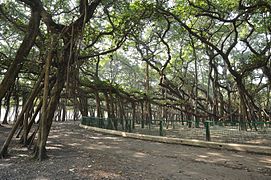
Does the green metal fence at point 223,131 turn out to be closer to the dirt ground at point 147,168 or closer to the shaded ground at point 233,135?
the shaded ground at point 233,135

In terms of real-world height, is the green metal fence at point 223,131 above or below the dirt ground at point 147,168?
above

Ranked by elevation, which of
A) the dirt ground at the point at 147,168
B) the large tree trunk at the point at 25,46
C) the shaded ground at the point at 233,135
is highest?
the large tree trunk at the point at 25,46

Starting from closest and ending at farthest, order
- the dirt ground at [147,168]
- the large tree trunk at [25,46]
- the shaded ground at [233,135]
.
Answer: the dirt ground at [147,168], the large tree trunk at [25,46], the shaded ground at [233,135]

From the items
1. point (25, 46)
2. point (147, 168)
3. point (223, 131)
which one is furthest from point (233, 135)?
point (25, 46)

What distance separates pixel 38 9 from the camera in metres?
5.60

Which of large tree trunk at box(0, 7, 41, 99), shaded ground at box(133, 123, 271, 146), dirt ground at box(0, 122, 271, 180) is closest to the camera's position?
dirt ground at box(0, 122, 271, 180)

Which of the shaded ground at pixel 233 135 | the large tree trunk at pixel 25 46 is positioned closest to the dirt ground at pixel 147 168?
the shaded ground at pixel 233 135

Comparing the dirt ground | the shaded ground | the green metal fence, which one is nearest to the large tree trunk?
the dirt ground

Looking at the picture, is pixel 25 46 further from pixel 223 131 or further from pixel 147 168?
pixel 223 131

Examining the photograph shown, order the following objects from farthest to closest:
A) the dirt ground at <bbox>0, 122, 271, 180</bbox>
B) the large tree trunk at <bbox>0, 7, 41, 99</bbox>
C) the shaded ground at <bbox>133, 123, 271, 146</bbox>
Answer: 1. the shaded ground at <bbox>133, 123, 271, 146</bbox>
2. the large tree trunk at <bbox>0, 7, 41, 99</bbox>
3. the dirt ground at <bbox>0, 122, 271, 180</bbox>

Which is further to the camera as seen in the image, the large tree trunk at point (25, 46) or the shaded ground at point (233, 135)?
the shaded ground at point (233, 135)

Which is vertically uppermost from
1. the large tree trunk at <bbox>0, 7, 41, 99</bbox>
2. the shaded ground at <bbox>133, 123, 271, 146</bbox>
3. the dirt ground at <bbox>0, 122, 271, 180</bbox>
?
the large tree trunk at <bbox>0, 7, 41, 99</bbox>

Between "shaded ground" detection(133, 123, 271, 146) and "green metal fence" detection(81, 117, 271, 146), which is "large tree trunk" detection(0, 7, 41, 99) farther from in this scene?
"shaded ground" detection(133, 123, 271, 146)

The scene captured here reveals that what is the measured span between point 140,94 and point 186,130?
4564 millimetres
